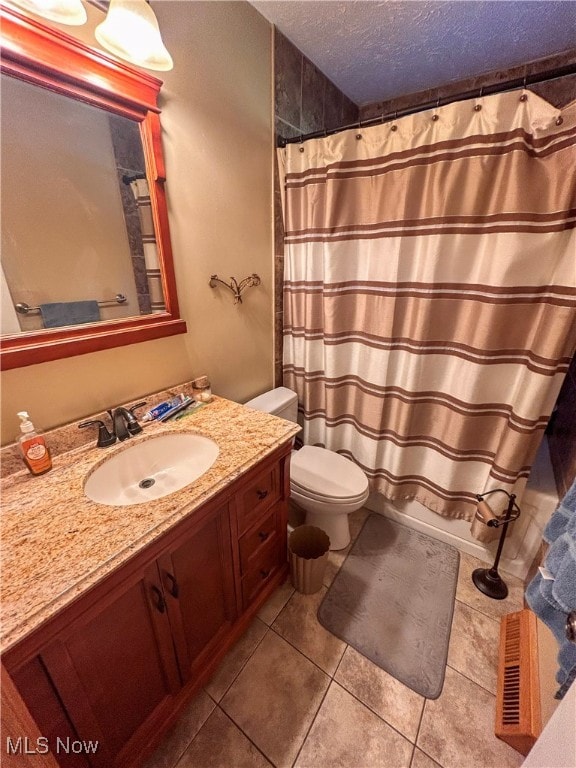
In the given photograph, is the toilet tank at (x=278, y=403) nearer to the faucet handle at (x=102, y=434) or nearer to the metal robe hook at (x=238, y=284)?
the metal robe hook at (x=238, y=284)

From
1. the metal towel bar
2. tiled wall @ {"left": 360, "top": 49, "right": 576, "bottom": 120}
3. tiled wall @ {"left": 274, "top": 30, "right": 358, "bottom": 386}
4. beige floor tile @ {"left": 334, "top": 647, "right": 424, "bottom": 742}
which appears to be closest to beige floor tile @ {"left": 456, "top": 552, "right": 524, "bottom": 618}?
beige floor tile @ {"left": 334, "top": 647, "right": 424, "bottom": 742}

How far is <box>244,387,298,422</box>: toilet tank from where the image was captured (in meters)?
1.60

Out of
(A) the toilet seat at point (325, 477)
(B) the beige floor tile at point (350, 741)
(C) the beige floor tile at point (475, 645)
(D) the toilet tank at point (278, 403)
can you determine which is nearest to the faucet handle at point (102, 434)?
(D) the toilet tank at point (278, 403)

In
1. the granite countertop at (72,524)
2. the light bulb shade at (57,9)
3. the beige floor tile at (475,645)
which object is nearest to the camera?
the granite countertop at (72,524)

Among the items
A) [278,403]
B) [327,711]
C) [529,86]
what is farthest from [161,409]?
[529,86]

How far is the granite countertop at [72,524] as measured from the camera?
58 cm

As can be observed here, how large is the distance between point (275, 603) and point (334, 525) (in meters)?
0.44

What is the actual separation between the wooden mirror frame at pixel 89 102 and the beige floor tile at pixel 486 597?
5.70 feet

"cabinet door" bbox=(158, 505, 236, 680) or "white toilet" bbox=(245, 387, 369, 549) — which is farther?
"white toilet" bbox=(245, 387, 369, 549)

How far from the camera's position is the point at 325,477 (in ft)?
5.00

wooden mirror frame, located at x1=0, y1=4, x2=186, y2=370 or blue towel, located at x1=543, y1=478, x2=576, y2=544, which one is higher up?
wooden mirror frame, located at x1=0, y1=4, x2=186, y2=370

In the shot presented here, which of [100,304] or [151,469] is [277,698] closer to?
[151,469]

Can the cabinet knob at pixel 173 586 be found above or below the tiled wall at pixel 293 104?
below

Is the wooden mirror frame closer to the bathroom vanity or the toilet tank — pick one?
the bathroom vanity
